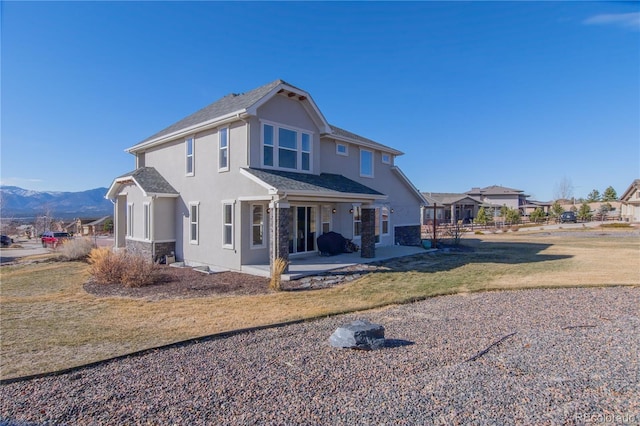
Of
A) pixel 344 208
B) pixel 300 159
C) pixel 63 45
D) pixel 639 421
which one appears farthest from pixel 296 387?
pixel 63 45

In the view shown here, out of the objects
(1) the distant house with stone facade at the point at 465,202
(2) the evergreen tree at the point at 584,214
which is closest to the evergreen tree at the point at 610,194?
(1) the distant house with stone facade at the point at 465,202

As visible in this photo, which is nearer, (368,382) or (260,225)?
(368,382)

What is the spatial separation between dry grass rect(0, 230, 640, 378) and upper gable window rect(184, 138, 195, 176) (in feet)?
19.1

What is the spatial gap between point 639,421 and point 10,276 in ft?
59.7

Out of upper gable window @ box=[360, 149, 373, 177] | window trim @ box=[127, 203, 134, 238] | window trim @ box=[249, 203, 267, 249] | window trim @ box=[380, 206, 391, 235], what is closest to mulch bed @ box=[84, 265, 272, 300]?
window trim @ box=[249, 203, 267, 249]

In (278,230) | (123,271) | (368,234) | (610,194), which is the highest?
(610,194)

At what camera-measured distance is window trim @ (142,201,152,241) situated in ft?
51.9

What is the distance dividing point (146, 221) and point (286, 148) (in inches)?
308

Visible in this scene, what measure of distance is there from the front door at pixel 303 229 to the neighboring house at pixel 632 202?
55.4 m

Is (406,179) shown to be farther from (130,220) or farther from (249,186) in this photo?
(130,220)

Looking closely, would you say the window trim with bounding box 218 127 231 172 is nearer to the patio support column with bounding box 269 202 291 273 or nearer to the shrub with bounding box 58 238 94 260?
the patio support column with bounding box 269 202 291 273

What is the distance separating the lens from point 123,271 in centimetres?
1109

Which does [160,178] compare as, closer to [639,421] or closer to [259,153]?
[259,153]

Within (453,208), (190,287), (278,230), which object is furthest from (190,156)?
(453,208)
